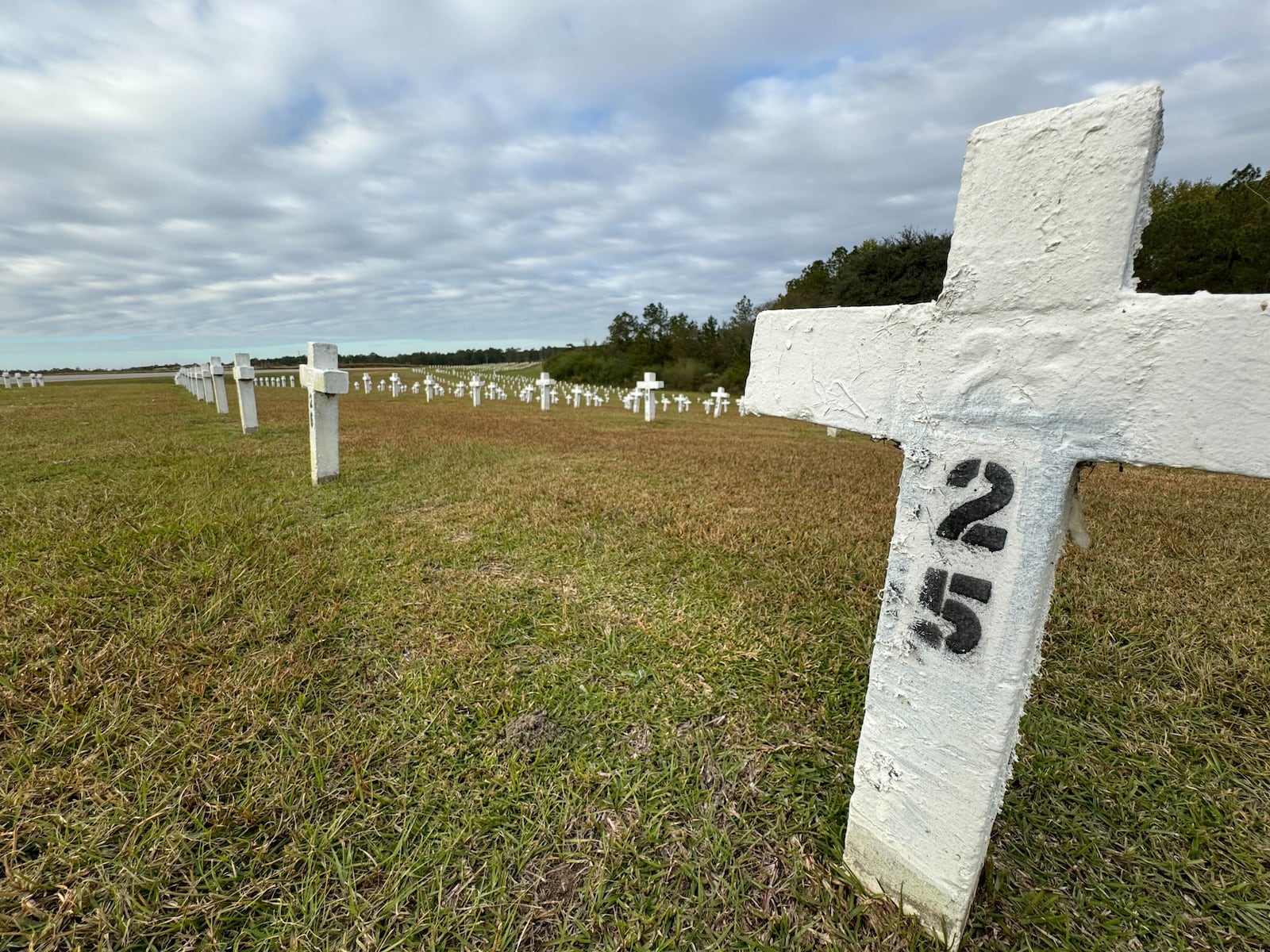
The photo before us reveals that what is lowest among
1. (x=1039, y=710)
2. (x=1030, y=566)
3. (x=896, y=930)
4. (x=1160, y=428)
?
(x=896, y=930)

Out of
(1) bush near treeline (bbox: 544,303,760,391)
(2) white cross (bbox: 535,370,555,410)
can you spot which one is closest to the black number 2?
(2) white cross (bbox: 535,370,555,410)

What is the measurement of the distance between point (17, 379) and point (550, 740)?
40425 mm

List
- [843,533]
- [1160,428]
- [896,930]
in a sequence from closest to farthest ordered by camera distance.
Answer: [1160,428] → [896,930] → [843,533]

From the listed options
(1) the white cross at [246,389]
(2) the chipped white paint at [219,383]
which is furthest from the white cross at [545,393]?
(1) the white cross at [246,389]

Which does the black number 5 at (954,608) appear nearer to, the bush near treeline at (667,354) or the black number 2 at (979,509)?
the black number 2 at (979,509)

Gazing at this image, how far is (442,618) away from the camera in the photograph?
245cm

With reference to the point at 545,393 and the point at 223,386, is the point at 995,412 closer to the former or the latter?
the point at 223,386

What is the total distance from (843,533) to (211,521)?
401 cm

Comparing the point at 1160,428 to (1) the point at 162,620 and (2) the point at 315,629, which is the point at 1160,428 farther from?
(1) the point at 162,620

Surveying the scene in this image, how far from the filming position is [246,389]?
8.15 meters

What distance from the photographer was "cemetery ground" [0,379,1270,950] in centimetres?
129

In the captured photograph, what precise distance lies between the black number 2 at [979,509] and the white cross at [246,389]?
9.51 meters

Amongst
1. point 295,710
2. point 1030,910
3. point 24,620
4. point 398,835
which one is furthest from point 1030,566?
point 24,620

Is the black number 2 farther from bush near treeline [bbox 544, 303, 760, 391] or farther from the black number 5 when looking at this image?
bush near treeline [bbox 544, 303, 760, 391]
